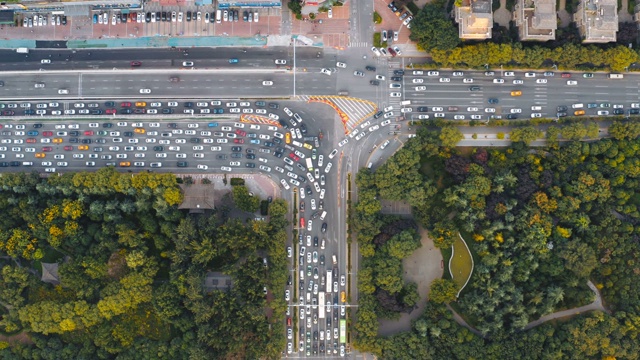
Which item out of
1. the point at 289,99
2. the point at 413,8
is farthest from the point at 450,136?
the point at 289,99

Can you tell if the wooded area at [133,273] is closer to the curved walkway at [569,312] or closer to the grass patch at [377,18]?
the curved walkway at [569,312]

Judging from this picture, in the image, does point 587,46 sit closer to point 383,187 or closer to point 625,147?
point 625,147

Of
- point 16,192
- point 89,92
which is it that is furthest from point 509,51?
point 16,192

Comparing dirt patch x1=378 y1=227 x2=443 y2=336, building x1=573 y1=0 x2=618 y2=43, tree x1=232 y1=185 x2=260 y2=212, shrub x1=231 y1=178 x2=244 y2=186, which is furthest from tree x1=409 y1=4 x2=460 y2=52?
tree x1=232 y1=185 x2=260 y2=212

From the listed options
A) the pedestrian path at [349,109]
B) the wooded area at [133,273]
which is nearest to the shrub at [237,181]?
the wooded area at [133,273]

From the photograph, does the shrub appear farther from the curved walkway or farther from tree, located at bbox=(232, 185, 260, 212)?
the curved walkway

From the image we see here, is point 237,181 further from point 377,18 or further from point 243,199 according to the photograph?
point 377,18
